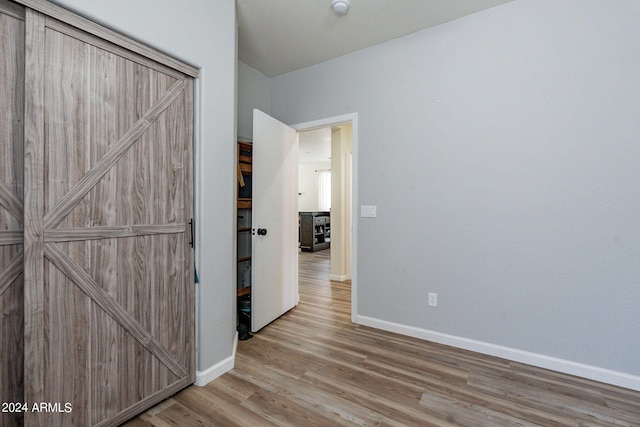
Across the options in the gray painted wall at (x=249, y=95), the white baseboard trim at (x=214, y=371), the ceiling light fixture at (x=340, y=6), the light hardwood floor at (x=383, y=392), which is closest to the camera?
the light hardwood floor at (x=383, y=392)

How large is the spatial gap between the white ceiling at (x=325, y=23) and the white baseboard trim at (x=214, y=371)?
8.92 ft

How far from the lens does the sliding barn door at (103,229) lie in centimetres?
122

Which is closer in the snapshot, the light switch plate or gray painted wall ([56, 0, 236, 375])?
gray painted wall ([56, 0, 236, 375])

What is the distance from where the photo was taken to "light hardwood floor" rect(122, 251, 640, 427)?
1.55m

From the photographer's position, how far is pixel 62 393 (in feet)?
4.21

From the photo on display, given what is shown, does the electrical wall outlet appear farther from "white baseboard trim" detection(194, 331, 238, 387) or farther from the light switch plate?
"white baseboard trim" detection(194, 331, 238, 387)

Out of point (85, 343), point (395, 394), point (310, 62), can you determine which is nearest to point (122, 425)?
point (85, 343)

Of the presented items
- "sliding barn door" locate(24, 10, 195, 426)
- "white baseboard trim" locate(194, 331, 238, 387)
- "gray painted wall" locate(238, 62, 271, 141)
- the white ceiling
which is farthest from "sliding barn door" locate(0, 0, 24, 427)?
"gray painted wall" locate(238, 62, 271, 141)

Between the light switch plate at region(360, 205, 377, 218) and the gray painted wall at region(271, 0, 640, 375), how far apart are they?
5 cm

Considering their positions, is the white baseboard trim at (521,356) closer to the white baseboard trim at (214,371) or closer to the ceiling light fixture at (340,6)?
the white baseboard trim at (214,371)

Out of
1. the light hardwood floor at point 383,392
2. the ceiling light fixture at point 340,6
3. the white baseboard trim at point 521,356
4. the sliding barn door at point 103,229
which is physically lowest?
the light hardwood floor at point 383,392

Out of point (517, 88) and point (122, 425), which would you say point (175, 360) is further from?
point (517, 88)

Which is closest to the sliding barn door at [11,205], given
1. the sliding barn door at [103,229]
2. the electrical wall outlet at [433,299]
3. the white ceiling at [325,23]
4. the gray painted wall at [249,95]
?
the sliding barn door at [103,229]

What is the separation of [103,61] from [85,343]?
143 cm
